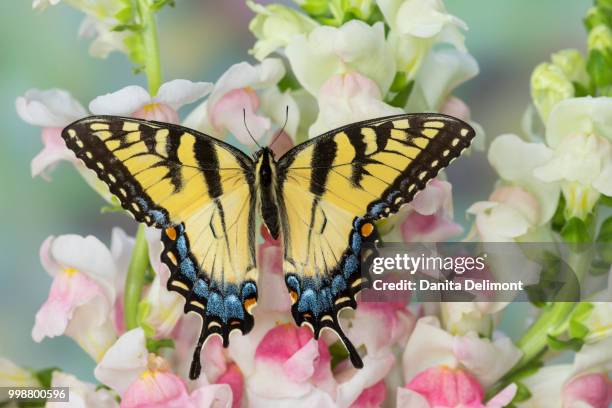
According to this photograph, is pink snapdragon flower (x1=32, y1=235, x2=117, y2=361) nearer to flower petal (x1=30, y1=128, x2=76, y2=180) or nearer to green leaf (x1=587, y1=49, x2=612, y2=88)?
flower petal (x1=30, y1=128, x2=76, y2=180)

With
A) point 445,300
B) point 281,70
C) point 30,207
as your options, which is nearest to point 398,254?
point 445,300

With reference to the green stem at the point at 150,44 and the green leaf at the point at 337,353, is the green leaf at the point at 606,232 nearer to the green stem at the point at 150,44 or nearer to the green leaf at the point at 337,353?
the green leaf at the point at 337,353

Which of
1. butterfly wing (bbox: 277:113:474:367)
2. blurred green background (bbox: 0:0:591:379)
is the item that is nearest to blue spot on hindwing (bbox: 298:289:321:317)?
butterfly wing (bbox: 277:113:474:367)

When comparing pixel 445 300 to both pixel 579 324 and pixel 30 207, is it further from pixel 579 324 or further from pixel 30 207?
pixel 30 207

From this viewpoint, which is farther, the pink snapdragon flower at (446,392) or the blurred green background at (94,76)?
the blurred green background at (94,76)

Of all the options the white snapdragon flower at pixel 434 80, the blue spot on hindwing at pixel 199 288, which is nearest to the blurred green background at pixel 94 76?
the white snapdragon flower at pixel 434 80

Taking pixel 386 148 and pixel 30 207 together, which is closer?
pixel 386 148
